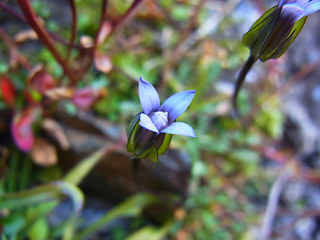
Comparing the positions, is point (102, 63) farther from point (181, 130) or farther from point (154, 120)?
point (181, 130)

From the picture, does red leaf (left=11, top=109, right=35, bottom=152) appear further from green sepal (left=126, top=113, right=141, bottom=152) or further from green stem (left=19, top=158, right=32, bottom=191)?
green sepal (left=126, top=113, right=141, bottom=152)

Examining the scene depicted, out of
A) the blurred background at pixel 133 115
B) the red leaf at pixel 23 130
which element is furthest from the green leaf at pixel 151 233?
the red leaf at pixel 23 130

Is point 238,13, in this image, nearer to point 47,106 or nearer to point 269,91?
point 269,91

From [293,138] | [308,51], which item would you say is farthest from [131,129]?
[308,51]

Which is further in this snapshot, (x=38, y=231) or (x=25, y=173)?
(x=25, y=173)

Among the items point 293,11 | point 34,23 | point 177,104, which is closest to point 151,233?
point 177,104

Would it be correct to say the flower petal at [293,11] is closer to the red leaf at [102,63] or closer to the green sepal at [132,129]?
the green sepal at [132,129]
